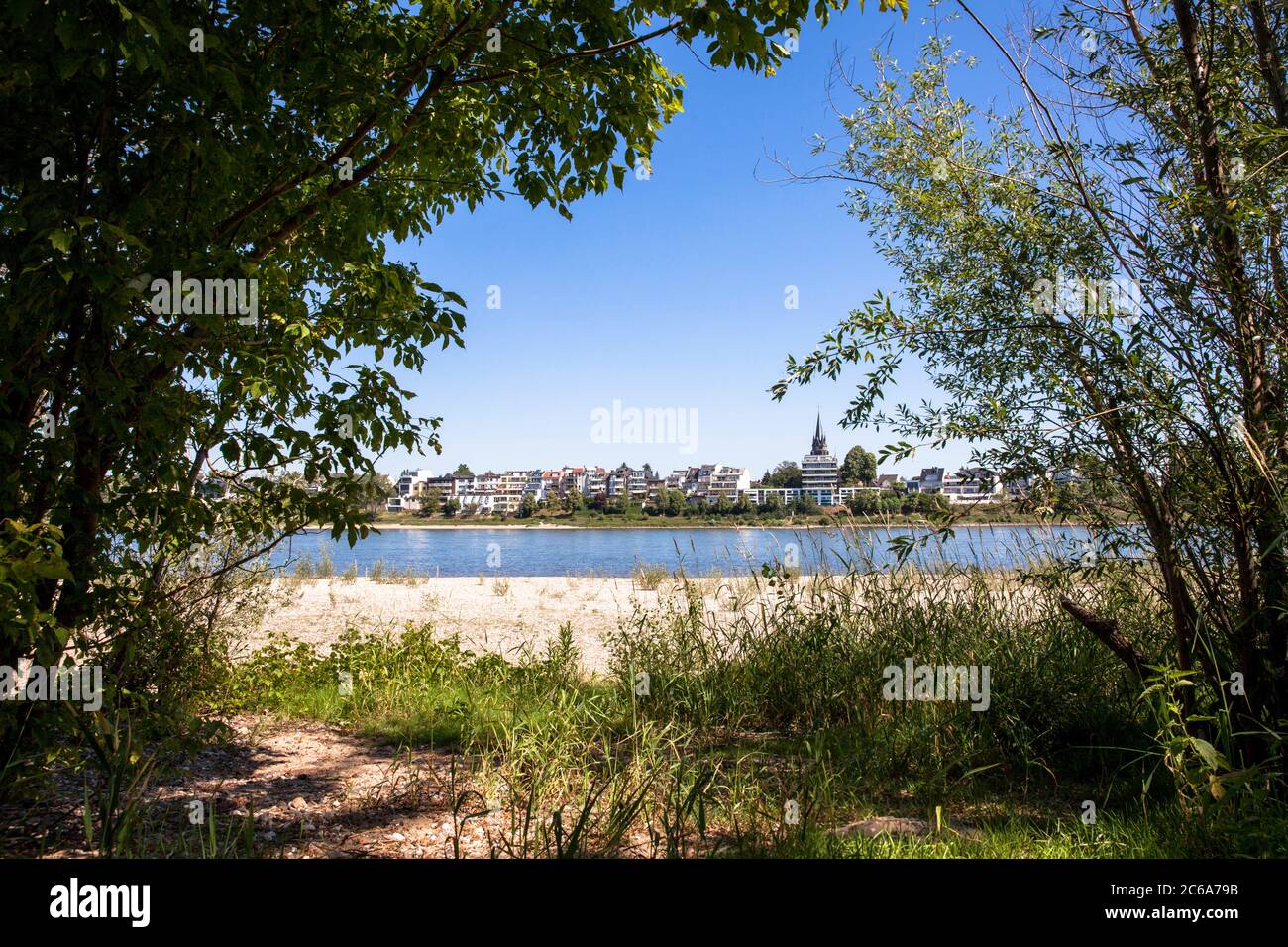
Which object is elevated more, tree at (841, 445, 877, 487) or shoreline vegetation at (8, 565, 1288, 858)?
tree at (841, 445, 877, 487)

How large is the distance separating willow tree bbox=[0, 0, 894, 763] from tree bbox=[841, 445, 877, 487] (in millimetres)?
1944

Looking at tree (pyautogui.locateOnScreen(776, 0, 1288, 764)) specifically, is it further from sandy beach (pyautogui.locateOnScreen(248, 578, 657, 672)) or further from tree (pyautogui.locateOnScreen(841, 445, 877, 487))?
sandy beach (pyautogui.locateOnScreen(248, 578, 657, 672))

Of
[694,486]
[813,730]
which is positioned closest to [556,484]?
[694,486]

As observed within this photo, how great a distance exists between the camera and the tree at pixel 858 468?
160 inches

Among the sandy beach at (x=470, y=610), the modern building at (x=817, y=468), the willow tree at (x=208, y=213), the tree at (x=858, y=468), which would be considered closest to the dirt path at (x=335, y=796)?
the willow tree at (x=208, y=213)

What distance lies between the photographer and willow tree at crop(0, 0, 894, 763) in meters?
2.83

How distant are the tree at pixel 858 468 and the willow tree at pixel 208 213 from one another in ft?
6.38

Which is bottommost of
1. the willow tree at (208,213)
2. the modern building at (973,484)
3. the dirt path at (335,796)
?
the dirt path at (335,796)

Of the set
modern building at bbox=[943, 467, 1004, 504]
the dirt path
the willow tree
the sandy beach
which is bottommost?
the sandy beach

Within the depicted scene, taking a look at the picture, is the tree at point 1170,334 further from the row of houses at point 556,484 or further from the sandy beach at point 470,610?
the row of houses at point 556,484

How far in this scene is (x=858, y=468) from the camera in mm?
4785

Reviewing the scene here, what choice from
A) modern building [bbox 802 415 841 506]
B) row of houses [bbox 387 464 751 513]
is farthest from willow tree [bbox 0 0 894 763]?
row of houses [bbox 387 464 751 513]
